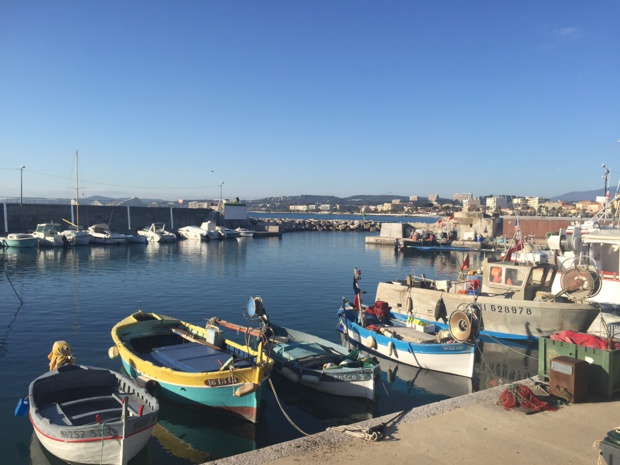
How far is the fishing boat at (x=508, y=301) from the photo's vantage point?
64.6 ft

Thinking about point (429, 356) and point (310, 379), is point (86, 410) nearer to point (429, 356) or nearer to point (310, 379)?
point (310, 379)

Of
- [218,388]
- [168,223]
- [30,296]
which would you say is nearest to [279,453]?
[218,388]

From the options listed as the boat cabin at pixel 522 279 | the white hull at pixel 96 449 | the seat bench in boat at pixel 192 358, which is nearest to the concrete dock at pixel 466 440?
the white hull at pixel 96 449

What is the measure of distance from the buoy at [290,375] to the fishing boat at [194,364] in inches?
55.5

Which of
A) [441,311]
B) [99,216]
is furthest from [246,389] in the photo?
[99,216]

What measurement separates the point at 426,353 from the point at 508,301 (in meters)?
6.36

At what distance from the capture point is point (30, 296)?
3189 cm

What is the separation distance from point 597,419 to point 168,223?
91836mm

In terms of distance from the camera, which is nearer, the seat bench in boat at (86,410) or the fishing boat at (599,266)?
the seat bench in boat at (86,410)

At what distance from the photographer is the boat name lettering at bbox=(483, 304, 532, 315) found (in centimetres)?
2073

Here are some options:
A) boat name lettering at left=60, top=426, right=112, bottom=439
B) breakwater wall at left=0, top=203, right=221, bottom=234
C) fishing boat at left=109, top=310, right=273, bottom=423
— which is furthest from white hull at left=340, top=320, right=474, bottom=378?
breakwater wall at left=0, top=203, right=221, bottom=234

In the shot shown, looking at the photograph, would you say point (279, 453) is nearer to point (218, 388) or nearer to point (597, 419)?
point (218, 388)

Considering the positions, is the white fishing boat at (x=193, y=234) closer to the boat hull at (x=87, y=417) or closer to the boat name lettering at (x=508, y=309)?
the boat name lettering at (x=508, y=309)

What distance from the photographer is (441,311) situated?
22.9m
